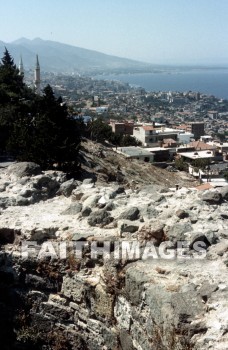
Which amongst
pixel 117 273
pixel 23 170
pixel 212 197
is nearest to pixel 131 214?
pixel 117 273

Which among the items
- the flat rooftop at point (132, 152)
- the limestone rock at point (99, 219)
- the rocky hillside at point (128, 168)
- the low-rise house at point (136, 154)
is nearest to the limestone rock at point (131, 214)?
the limestone rock at point (99, 219)

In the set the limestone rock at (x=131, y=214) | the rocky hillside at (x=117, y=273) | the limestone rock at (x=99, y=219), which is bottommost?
the rocky hillside at (x=117, y=273)

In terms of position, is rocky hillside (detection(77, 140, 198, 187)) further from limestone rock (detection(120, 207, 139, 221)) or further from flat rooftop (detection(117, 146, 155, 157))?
limestone rock (detection(120, 207, 139, 221))

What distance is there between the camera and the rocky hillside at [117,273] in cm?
537

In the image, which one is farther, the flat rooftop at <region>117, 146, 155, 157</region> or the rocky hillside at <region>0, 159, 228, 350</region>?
the flat rooftop at <region>117, 146, 155, 157</region>

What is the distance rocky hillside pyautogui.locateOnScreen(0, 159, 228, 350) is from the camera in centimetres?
537

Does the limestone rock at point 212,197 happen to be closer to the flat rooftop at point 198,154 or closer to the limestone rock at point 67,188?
the limestone rock at point 67,188

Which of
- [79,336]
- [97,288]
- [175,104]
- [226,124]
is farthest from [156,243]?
[175,104]

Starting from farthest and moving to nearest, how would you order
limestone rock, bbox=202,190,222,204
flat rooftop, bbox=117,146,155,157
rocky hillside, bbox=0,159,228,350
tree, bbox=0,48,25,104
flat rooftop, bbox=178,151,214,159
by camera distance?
flat rooftop, bbox=178,151,214,159 → flat rooftop, bbox=117,146,155,157 → tree, bbox=0,48,25,104 → limestone rock, bbox=202,190,222,204 → rocky hillside, bbox=0,159,228,350

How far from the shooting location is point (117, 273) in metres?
6.39

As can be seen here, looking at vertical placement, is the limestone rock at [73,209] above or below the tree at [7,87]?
below

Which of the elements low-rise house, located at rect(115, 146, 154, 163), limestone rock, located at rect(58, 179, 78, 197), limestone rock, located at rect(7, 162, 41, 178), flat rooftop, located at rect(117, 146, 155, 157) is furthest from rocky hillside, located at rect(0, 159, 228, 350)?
flat rooftop, located at rect(117, 146, 155, 157)

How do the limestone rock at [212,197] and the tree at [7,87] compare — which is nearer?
the limestone rock at [212,197]

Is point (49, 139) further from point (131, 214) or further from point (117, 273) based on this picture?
point (117, 273)
